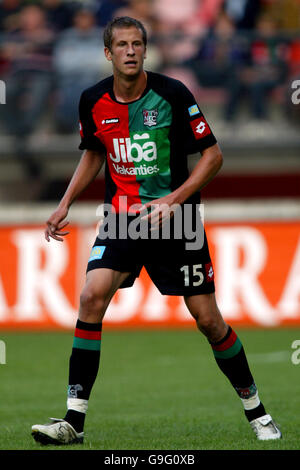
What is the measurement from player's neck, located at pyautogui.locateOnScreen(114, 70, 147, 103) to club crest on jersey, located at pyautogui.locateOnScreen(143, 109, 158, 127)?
0.37ft

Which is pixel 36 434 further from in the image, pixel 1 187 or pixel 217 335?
pixel 1 187

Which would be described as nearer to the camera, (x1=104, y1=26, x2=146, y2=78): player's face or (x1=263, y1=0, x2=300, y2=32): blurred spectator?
(x1=104, y1=26, x2=146, y2=78): player's face

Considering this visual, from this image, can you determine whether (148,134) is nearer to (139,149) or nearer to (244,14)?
(139,149)

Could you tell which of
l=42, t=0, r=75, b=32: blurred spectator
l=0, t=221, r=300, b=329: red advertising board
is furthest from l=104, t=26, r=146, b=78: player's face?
l=42, t=0, r=75, b=32: blurred spectator

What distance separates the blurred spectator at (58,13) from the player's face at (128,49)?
422 inches

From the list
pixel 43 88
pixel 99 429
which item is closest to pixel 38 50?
pixel 43 88

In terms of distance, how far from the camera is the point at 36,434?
227 inches

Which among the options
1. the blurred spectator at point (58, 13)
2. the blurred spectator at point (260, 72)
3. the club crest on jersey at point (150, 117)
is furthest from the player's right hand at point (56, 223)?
the blurred spectator at point (58, 13)

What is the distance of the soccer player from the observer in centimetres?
593

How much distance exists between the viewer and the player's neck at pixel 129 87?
6012mm

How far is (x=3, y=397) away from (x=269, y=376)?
2608 mm

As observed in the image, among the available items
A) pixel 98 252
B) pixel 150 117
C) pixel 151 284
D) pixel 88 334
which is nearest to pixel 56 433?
pixel 88 334

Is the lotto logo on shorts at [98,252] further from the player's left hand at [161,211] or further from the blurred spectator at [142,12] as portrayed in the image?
the blurred spectator at [142,12]

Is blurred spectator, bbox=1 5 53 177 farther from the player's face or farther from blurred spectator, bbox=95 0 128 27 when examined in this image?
the player's face
